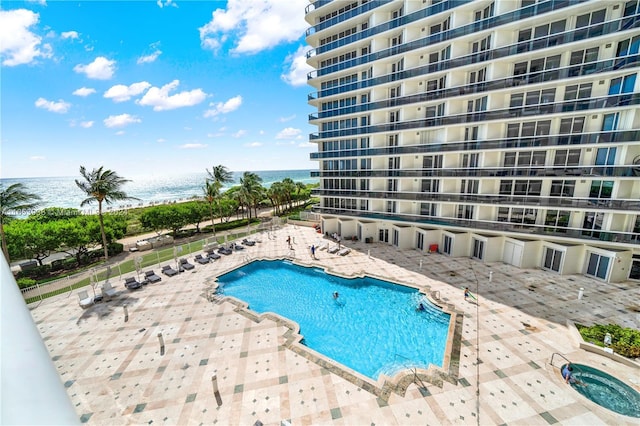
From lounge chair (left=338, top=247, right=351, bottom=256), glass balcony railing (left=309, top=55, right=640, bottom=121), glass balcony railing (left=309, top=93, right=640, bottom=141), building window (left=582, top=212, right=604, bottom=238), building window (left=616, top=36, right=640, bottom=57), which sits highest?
building window (left=616, top=36, right=640, bottom=57)

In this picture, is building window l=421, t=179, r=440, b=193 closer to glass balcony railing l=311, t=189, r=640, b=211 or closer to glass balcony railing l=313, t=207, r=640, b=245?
glass balcony railing l=311, t=189, r=640, b=211

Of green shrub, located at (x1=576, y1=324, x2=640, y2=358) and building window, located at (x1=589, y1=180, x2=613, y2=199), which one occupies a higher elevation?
building window, located at (x1=589, y1=180, x2=613, y2=199)

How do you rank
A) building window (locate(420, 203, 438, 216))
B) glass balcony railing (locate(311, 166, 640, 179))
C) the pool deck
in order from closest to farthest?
the pool deck < glass balcony railing (locate(311, 166, 640, 179)) < building window (locate(420, 203, 438, 216))

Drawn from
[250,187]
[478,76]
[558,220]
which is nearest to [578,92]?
[478,76]

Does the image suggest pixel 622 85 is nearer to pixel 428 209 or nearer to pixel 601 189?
pixel 601 189

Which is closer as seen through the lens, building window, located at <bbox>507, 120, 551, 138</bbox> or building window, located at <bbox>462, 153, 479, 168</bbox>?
building window, located at <bbox>507, 120, 551, 138</bbox>

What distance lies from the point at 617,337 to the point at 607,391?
16.3ft

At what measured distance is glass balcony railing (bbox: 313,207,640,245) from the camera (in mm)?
22797

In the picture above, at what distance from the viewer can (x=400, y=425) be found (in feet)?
38.9

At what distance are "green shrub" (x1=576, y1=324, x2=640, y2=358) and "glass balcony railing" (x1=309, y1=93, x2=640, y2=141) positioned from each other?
17941 millimetres

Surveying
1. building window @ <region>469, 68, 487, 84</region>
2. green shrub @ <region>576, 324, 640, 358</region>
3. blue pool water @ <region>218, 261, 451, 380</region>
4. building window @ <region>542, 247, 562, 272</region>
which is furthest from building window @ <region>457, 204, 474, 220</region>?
green shrub @ <region>576, 324, 640, 358</region>

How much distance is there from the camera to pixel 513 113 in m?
Result: 26.0

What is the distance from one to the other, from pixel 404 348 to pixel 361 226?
69.4 feet

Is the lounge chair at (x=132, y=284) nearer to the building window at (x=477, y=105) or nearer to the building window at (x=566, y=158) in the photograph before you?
the building window at (x=477, y=105)
